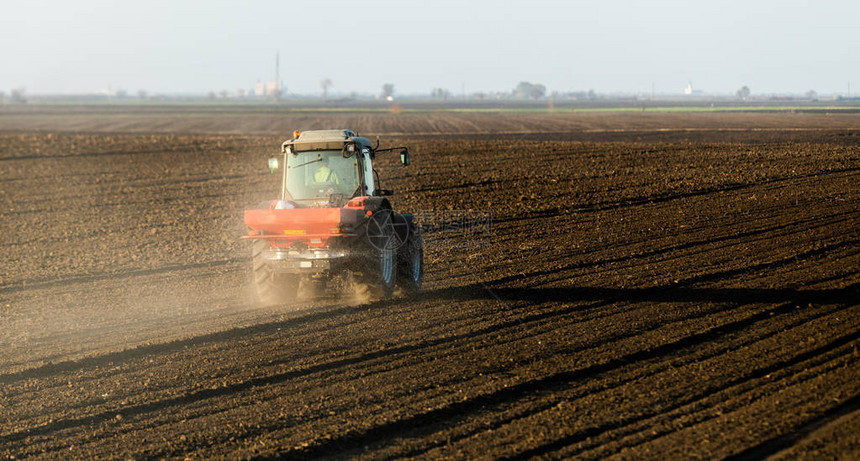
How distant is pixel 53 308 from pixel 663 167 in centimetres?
2162

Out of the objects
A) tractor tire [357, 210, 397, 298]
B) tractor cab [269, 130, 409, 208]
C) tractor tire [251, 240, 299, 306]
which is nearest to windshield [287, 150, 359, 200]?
tractor cab [269, 130, 409, 208]

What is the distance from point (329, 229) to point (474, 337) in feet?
7.38

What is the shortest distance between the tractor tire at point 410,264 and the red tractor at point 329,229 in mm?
14

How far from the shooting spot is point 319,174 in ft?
38.2

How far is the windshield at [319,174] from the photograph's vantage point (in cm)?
1158

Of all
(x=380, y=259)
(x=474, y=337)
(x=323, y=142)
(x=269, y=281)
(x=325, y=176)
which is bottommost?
(x=474, y=337)

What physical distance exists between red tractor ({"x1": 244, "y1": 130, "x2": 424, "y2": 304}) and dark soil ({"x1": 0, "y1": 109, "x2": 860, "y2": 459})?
1.66 feet

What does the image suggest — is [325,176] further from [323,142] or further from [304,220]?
[304,220]

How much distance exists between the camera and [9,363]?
966cm

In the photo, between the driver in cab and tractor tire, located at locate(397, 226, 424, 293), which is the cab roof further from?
tractor tire, located at locate(397, 226, 424, 293)

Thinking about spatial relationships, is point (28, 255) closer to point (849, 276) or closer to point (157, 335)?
point (157, 335)

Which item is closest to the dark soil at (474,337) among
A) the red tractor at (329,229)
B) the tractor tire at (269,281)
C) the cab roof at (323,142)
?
the tractor tire at (269,281)

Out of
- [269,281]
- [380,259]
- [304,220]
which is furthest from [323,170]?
[269,281]

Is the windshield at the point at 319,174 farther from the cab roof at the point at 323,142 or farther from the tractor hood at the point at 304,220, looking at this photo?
the tractor hood at the point at 304,220
